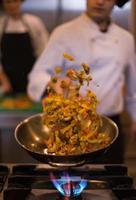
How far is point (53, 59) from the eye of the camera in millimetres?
1488

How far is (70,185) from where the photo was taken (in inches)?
34.0

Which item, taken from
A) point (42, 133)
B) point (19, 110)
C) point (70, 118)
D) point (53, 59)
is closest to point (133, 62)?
point (53, 59)

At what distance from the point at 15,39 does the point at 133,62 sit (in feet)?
1.84

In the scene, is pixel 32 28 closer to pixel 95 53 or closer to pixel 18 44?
pixel 18 44

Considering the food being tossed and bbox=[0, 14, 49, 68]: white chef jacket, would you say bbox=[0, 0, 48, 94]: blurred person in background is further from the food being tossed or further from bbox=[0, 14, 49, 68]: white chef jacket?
the food being tossed

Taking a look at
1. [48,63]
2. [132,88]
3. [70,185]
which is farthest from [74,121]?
[132,88]

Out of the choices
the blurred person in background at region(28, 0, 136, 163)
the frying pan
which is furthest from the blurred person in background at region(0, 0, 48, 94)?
the frying pan

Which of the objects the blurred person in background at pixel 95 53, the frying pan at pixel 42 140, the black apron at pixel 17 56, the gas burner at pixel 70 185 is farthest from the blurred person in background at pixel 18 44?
the gas burner at pixel 70 185

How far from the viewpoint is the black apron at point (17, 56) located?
6.19 feet

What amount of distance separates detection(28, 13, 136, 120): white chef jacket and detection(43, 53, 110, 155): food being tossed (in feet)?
2.00

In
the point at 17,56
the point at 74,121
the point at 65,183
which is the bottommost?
the point at 17,56

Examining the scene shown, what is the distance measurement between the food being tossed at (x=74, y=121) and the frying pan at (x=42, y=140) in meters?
0.02

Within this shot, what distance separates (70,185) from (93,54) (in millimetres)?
710

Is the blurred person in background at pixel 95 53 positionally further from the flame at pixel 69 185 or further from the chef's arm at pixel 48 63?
the flame at pixel 69 185
